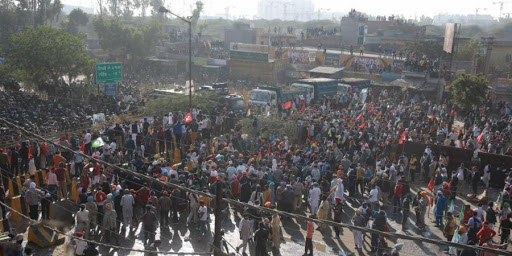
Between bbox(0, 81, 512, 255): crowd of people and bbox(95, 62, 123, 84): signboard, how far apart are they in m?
7.18

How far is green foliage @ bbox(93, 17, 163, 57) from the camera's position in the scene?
47.9 metres

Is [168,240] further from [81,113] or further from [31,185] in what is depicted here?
[81,113]

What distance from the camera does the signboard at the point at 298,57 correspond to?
4478cm

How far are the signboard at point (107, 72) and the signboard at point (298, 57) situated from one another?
21657 millimetres

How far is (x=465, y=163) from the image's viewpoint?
55.4 ft

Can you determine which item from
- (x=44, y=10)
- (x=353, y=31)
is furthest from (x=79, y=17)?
(x=353, y=31)

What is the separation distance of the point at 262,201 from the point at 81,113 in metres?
12.7

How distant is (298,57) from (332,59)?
320 cm

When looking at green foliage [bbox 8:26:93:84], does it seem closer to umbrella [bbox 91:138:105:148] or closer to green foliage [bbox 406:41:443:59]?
umbrella [bbox 91:138:105:148]

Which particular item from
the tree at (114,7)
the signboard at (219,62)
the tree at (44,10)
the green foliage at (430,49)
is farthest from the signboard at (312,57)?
the tree at (114,7)

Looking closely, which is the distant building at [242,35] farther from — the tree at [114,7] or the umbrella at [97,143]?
the umbrella at [97,143]

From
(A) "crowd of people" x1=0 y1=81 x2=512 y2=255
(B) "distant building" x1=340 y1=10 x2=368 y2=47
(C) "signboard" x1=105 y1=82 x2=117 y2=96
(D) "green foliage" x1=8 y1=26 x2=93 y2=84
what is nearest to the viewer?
(A) "crowd of people" x1=0 y1=81 x2=512 y2=255

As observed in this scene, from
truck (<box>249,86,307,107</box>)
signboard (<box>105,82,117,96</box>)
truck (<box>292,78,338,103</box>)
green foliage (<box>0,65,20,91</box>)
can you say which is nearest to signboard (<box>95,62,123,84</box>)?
signboard (<box>105,82,117,96</box>)

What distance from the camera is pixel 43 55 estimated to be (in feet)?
94.6
